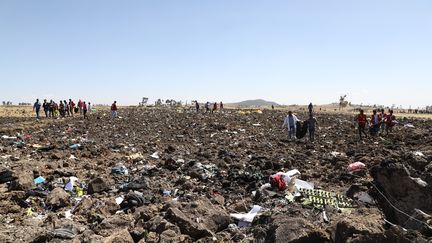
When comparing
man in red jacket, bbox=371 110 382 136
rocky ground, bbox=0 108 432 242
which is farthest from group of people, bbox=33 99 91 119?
man in red jacket, bbox=371 110 382 136

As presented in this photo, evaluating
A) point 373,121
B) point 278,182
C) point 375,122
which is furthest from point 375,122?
point 278,182

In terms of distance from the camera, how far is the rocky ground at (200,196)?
552 centimetres

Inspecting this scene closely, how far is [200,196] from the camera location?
26.5 feet

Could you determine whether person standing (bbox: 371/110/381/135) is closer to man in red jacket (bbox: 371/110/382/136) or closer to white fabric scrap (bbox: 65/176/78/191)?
man in red jacket (bbox: 371/110/382/136)

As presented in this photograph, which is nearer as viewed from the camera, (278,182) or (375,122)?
(278,182)

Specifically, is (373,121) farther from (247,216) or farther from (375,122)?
(247,216)

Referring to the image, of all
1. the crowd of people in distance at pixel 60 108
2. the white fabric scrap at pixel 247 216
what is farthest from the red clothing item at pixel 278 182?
the crowd of people in distance at pixel 60 108

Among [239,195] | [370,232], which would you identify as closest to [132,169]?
[239,195]

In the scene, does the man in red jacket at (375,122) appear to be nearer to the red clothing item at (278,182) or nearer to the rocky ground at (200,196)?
the rocky ground at (200,196)

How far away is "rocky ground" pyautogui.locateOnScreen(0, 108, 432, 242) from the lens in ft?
18.1

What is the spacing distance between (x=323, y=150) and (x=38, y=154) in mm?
10137

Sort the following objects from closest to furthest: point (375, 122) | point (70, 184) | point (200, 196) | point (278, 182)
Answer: point (200, 196)
point (278, 182)
point (70, 184)
point (375, 122)

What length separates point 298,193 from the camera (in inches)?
306

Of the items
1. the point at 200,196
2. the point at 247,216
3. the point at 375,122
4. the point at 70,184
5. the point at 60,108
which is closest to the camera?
the point at 247,216
